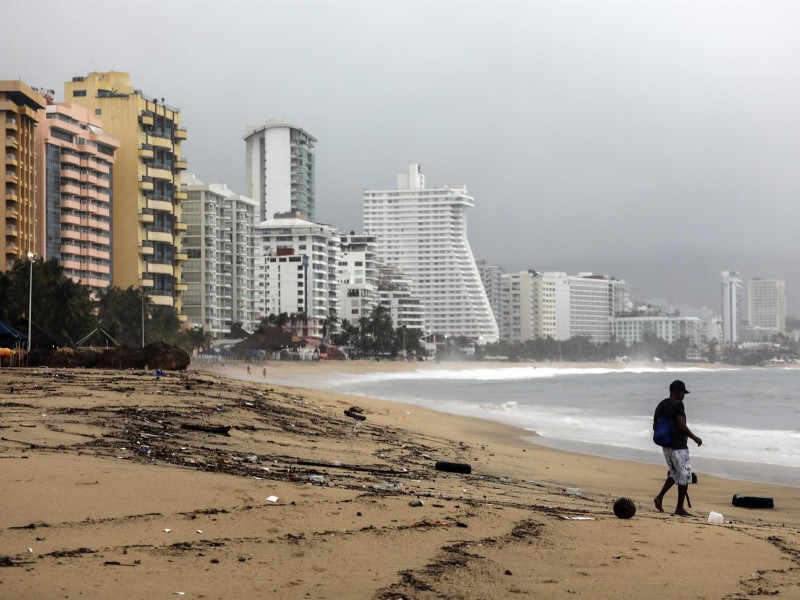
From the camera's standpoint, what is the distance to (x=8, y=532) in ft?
21.2

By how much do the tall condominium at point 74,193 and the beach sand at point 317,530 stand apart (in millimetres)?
88268

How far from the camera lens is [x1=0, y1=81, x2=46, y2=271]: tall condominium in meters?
83.2

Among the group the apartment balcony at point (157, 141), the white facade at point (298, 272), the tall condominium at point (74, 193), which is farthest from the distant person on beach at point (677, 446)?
the white facade at point (298, 272)

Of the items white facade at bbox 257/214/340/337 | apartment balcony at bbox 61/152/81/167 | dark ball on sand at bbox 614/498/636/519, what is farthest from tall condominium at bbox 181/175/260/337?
dark ball on sand at bbox 614/498/636/519

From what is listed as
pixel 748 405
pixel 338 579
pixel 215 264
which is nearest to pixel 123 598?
pixel 338 579

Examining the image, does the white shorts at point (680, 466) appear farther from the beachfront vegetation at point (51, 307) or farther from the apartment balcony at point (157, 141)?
the apartment balcony at point (157, 141)

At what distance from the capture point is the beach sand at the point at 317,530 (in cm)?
604

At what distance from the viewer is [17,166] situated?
3346 inches

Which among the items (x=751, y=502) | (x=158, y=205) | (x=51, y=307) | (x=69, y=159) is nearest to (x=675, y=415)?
(x=751, y=502)

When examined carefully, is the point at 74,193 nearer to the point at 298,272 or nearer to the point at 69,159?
the point at 69,159

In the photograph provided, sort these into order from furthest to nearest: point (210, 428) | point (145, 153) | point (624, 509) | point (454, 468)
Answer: point (145, 153), point (210, 428), point (454, 468), point (624, 509)

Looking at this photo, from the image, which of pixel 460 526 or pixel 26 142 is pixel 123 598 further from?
pixel 26 142

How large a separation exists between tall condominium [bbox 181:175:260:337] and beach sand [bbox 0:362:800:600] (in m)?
120

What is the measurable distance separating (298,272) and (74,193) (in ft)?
284
